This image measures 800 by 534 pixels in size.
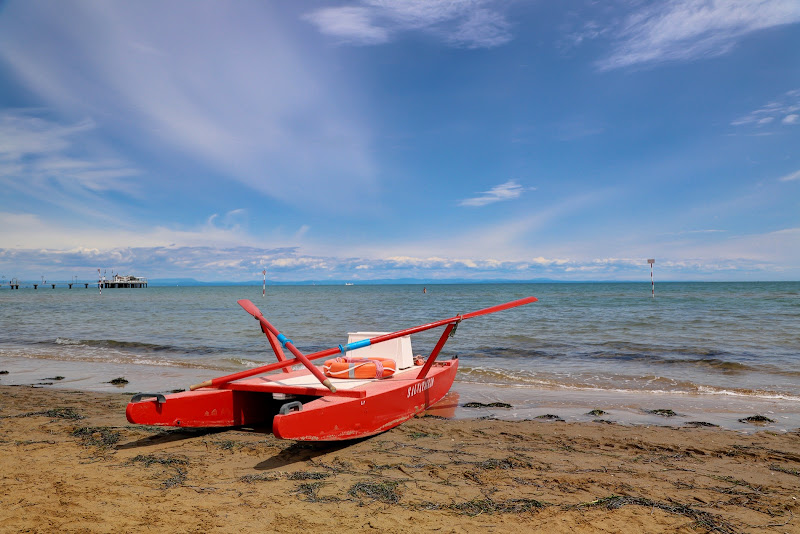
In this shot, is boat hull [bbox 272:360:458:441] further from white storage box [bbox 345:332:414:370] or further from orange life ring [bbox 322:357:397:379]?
white storage box [bbox 345:332:414:370]

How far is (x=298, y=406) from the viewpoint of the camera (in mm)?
5461

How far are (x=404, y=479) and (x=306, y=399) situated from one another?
290 cm

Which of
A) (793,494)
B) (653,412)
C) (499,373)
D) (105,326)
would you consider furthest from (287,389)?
(105,326)

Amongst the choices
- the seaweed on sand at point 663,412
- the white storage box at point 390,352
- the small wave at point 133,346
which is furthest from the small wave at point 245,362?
the seaweed on sand at point 663,412

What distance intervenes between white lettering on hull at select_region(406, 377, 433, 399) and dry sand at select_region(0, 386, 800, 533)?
1.61 feet

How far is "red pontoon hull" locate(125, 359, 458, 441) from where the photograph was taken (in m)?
5.55

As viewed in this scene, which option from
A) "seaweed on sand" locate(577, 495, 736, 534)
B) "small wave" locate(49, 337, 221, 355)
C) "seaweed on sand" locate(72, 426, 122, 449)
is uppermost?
"seaweed on sand" locate(577, 495, 736, 534)

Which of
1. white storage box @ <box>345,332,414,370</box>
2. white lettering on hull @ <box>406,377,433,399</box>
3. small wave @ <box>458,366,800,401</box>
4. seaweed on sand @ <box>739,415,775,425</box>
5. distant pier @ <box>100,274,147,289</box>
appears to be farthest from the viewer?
distant pier @ <box>100,274,147,289</box>

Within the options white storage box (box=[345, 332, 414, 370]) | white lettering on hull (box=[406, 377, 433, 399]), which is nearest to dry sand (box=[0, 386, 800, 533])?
white lettering on hull (box=[406, 377, 433, 399])

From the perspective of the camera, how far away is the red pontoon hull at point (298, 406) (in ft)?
18.2

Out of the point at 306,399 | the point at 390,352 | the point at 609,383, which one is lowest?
the point at 609,383

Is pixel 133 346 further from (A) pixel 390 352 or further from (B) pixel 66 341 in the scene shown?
(A) pixel 390 352

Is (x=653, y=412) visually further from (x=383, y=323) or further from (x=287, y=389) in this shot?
(x=383, y=323)

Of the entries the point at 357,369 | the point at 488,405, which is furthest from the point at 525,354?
the point at 357,369
